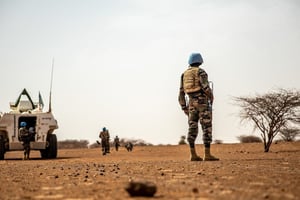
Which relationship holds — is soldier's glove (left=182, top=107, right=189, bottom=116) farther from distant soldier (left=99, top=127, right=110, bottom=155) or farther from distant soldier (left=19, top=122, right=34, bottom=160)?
distant soldier (left=99, top=127, right=110, bottom=155)

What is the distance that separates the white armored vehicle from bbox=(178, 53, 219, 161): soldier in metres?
10.3

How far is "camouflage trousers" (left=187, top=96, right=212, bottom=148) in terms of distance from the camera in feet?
34.6

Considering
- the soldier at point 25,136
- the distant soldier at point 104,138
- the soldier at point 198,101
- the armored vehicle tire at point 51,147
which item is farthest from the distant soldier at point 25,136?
the soldier at point 198,101

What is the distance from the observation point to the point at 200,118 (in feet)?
34.8

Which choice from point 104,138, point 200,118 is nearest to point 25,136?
point 104,138

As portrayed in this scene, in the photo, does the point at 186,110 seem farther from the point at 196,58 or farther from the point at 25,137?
the point at 25,137

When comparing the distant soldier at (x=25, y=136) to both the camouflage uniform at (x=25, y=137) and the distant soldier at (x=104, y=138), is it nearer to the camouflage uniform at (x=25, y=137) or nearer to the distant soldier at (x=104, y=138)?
the camouflage uniform at (x=25, y=137)

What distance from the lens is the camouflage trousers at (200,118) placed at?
10531 millimetres

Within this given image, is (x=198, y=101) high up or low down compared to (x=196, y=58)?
down

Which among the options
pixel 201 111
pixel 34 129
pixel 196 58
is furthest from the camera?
pixel 34 129

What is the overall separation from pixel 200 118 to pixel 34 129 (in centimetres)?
1106

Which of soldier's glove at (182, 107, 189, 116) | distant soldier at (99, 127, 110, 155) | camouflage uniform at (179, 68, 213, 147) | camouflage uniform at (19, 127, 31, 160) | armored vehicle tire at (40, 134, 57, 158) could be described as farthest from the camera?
distant soldier at (99, 127, 110, 155)

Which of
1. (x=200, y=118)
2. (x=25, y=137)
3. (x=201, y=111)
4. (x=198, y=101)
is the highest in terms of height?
(x=198, y=101)

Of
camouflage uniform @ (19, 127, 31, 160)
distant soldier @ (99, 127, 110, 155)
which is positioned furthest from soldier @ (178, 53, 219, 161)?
distant soldier @ (99, 127, 110, 155)
